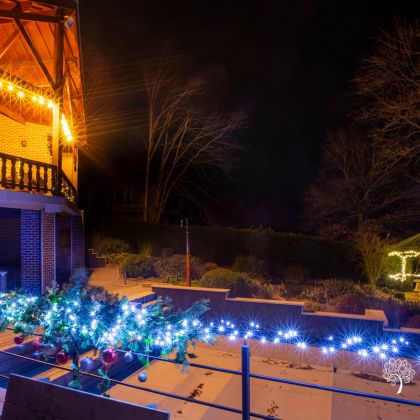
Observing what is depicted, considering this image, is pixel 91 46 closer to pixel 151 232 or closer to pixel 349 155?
pixel 151 232

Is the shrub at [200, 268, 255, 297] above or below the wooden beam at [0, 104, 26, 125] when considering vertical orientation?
below

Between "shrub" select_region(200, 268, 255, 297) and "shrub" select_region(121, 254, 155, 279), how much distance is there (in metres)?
2.91

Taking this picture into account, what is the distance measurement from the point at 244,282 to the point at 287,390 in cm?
450

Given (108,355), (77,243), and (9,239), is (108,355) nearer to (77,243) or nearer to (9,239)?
(9,239)

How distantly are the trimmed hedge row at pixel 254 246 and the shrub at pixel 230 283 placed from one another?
3627 millimetres

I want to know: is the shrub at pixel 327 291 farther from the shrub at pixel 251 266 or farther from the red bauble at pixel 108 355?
the red bauble at pixel 108 355

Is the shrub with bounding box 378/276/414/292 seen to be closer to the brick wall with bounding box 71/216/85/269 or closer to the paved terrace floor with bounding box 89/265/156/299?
the paved terrace floor with bounding box 89/265/156/299

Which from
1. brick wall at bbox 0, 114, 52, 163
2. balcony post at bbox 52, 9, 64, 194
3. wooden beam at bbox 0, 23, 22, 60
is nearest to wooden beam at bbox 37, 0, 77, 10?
balcony post at bbox 52, 9, 64, 194

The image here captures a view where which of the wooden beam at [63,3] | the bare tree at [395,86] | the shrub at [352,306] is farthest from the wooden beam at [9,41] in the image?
the shrub at [352,306]

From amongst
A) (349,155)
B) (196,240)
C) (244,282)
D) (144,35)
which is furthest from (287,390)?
(144,35)

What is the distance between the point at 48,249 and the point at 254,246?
7.40 metres

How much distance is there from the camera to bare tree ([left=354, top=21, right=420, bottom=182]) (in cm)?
955

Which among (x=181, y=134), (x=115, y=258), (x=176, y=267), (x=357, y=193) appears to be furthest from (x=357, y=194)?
(x=115, y=258)

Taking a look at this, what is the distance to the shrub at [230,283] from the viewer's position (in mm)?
9641
